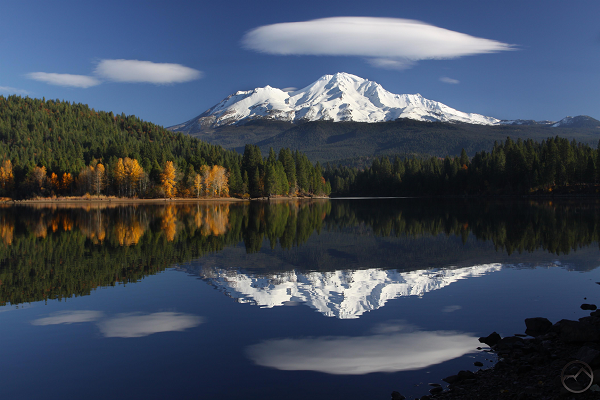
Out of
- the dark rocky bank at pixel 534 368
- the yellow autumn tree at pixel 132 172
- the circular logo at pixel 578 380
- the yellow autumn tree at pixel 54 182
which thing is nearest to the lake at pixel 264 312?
the dark rocky bank at pixel 534 368

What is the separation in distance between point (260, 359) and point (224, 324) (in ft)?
8.56

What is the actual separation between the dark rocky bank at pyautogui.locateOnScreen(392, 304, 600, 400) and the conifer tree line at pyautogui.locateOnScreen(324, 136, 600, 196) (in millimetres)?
119789

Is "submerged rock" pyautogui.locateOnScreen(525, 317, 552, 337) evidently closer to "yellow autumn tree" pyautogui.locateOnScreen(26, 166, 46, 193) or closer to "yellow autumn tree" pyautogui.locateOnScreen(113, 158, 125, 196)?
"yellow autumn tree" pyautogui.locateOnScreen(113, 158, 125, 196)

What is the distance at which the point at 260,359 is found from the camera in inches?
368

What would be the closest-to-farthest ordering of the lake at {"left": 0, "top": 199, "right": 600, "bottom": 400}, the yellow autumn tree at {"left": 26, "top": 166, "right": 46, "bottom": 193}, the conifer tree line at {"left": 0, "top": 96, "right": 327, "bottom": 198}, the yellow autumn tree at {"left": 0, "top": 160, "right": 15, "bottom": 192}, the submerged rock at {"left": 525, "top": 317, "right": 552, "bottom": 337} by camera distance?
1. the lake at {"left": 0, "top": 199, "right": 600, "bottom": 400}
2. the submerged rock at {"left": 525, "top": 317, "right": 552, "bottom": 337}
3. the yellow autumn tree at {"left": 26, "top": 166, "right": 46, "bottom": 193}
4. the conifer tree line at {"left": 0, "top": 96, "right": 327, "bottom": 198}
5. the yellow autumn tree at {"left": 0, "top": 160, "right": 15, "bottom": 192}

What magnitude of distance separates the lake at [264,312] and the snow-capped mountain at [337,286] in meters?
0.08

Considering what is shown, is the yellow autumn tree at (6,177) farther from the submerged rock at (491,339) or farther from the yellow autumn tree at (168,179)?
the submerged rock at (491,339)

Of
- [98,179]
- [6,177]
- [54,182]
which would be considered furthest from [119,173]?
[6,177]

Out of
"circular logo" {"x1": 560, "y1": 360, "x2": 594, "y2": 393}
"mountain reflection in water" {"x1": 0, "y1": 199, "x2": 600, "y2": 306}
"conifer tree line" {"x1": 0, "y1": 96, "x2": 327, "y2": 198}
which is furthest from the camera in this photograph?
"conifer tree line" {"x1": 0, "y1": 96, "x2": 327, "y2": 198}

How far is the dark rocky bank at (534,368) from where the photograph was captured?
23.6 ft

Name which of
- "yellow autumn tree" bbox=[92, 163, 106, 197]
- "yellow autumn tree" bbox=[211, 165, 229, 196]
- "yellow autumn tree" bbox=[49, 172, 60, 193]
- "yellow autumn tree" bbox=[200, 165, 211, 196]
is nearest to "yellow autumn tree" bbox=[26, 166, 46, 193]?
"yellow autumn tree" bbox=[49, 172, 60, 193]

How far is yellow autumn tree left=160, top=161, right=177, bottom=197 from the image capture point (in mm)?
118375

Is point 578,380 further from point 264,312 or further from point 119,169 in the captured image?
point 119,169

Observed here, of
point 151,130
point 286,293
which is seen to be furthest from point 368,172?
point 286,293
